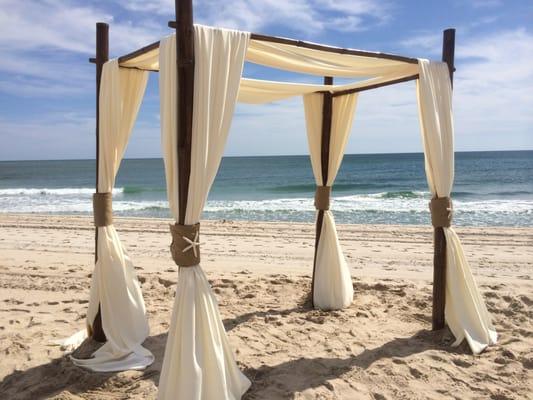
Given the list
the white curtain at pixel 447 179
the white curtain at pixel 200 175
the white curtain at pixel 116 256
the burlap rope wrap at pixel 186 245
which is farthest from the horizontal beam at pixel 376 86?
the burlap rope wrap at pixel 186 245

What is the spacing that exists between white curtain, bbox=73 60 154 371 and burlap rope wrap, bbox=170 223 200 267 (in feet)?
3.06

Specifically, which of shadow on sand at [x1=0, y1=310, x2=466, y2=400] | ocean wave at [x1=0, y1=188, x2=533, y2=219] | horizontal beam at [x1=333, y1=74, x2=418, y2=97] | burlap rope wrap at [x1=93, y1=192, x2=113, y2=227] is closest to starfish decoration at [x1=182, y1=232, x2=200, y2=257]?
shadow on sand at [x1=0, y1=310, x2=466, y2=400]

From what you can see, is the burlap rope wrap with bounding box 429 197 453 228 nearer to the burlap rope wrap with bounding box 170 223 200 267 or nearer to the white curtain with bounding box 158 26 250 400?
the white curtain with bounding box 158 26 250 400

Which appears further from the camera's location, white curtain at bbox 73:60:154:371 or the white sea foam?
the white sea foam

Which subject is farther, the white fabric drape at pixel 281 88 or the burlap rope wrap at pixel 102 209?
the white fabric drape at pixel 281 88

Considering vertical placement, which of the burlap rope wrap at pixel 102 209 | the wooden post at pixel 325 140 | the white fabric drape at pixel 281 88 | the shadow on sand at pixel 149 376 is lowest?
the shadow on sand at pixel 149 376

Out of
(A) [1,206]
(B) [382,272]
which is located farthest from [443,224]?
(A) [1,206]

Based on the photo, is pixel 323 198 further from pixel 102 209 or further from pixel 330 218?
pixel 102 209

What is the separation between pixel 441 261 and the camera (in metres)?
3.38

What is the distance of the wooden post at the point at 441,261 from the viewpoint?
132 inches

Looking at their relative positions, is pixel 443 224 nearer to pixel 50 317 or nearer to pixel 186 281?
pixel 186 281

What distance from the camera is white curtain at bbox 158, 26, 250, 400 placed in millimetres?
2326

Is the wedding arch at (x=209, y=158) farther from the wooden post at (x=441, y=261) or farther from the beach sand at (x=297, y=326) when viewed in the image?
the beach sand at (x=297, y=326)

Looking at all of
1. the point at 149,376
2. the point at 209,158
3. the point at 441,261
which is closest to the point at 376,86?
the point at 441,261
